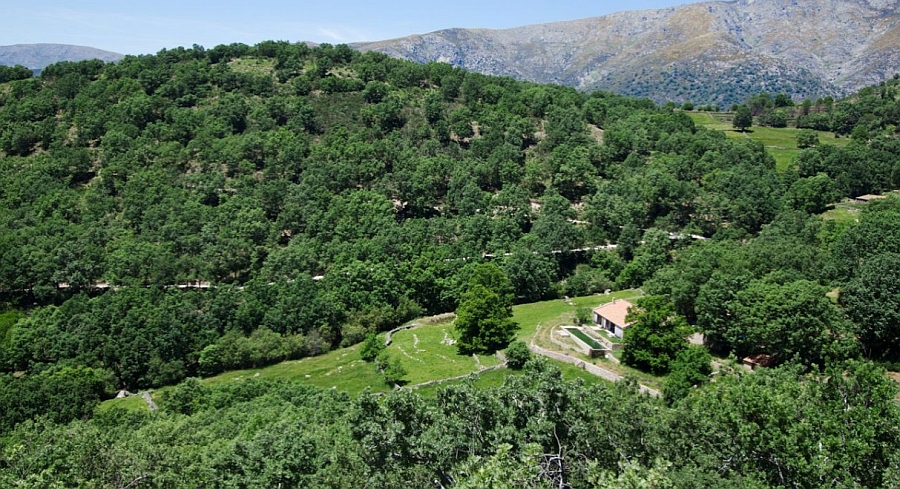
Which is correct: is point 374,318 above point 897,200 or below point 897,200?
below

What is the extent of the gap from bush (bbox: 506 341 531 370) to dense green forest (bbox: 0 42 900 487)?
9.21 meters

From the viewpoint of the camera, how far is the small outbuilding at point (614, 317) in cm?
5578

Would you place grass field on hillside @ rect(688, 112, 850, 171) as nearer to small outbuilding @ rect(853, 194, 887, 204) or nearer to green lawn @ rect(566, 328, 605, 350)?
small outbuilding @ rect(853, 194, 887, 204)

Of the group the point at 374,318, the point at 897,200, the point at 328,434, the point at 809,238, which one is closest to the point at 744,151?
the point at 897,200

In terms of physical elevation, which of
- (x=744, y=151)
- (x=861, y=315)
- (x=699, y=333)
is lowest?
(x=699, y=333)

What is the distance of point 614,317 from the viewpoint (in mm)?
57219

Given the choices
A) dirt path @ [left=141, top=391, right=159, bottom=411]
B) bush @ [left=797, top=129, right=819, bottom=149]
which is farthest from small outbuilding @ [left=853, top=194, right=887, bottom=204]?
dirt path @ [left=141, top=391, right=159, bottom=411]

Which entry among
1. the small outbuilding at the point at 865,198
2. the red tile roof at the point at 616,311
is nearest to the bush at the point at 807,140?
the small outbuilding at the point at 865,198

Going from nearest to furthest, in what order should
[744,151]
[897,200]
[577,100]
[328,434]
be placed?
[328,434]
[897,200]
[744,151]
[577,100]

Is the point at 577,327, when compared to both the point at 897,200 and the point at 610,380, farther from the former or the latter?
the point at 897,200

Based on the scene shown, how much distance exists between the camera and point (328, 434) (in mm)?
32156

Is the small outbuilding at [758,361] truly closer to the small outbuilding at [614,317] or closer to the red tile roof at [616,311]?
the small outbuilding at [614,317]

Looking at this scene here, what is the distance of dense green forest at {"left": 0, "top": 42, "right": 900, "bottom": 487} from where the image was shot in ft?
79.7

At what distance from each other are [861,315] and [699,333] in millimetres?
12885
